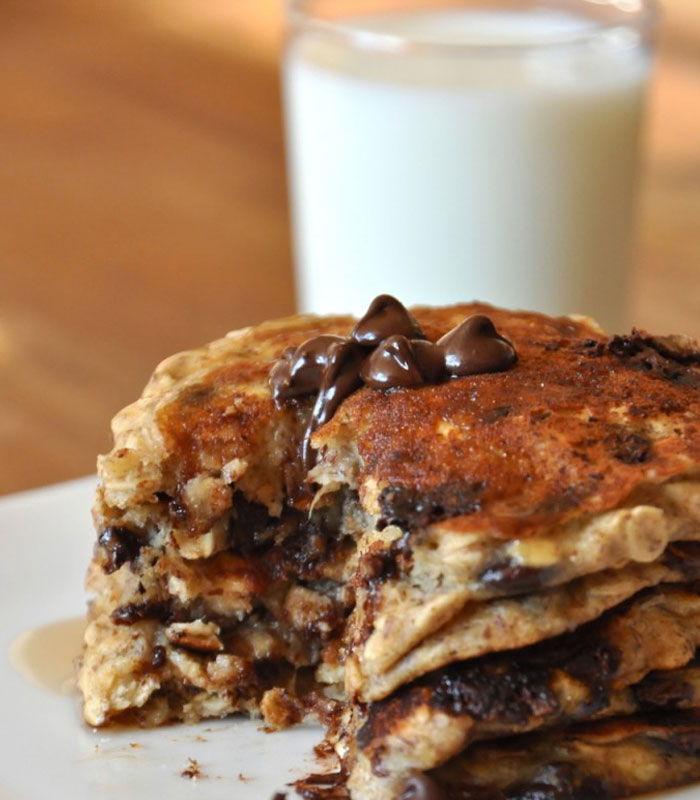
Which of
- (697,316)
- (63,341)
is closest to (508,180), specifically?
(697,316)

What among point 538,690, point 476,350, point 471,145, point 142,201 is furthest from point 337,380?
point 142,201

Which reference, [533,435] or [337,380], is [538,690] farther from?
[337,380]

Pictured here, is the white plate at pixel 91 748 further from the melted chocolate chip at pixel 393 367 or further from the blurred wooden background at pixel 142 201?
the blurred wooden background at pixel 142 201

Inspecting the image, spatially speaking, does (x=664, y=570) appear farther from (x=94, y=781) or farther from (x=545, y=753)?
(x=94, y=781)

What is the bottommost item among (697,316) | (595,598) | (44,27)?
(697,316)

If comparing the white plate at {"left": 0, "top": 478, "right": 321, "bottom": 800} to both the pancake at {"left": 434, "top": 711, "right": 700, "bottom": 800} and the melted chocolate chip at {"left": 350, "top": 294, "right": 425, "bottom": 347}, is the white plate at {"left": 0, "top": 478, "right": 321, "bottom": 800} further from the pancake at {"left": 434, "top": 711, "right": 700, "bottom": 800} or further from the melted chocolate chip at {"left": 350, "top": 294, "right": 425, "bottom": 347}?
the melted chocolate chip at {"left": 350, "top": 294, "right": 425, "bottom": 347}

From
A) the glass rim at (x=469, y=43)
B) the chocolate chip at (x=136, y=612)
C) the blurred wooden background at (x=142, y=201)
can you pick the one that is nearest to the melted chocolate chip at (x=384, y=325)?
the chocolate chip at (x=136, y=612)

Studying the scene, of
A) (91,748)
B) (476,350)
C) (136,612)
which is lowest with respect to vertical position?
(91,748)
